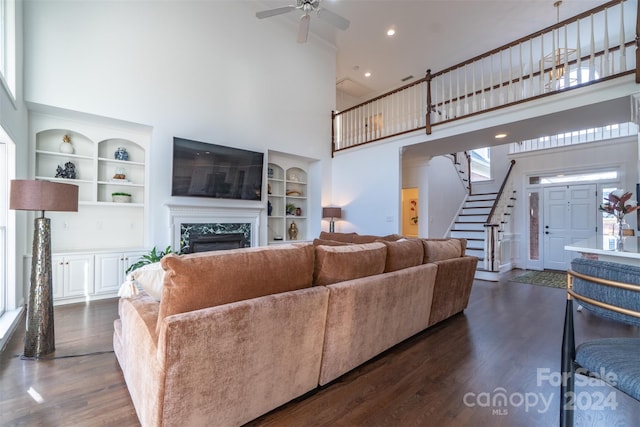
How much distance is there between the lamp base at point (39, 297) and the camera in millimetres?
2186

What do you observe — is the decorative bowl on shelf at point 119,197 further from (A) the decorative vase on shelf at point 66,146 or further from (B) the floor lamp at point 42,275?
(B) the floor lamp at point 42,275

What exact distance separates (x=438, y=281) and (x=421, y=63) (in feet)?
21.3

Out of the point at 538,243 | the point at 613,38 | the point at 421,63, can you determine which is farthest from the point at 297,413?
the point at 613,38

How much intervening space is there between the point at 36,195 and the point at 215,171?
9.36 ft

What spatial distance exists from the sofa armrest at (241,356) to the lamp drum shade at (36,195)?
5.64 feet

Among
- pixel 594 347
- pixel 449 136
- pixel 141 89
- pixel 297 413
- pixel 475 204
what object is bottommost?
pixel 297 413

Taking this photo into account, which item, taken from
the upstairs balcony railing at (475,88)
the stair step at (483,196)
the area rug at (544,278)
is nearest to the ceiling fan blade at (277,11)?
the upstairs balcony railing at (475,88)

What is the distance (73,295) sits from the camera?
3.67 meters

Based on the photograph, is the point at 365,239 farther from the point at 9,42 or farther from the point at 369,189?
the point at 9,42

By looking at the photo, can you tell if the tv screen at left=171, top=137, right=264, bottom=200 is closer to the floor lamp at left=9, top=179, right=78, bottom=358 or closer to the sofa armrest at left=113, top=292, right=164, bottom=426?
the floor lamp at left=9, top=179, right=78, bottom=358

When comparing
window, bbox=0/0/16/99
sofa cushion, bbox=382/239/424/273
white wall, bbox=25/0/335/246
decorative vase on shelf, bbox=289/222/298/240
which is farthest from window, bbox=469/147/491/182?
window, bbox=0/0/16/99

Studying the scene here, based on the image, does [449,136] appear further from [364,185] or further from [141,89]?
[141,89]

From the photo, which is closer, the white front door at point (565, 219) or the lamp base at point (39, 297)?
the lamp base at point (39, 297)

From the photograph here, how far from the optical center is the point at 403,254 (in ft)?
8.33
